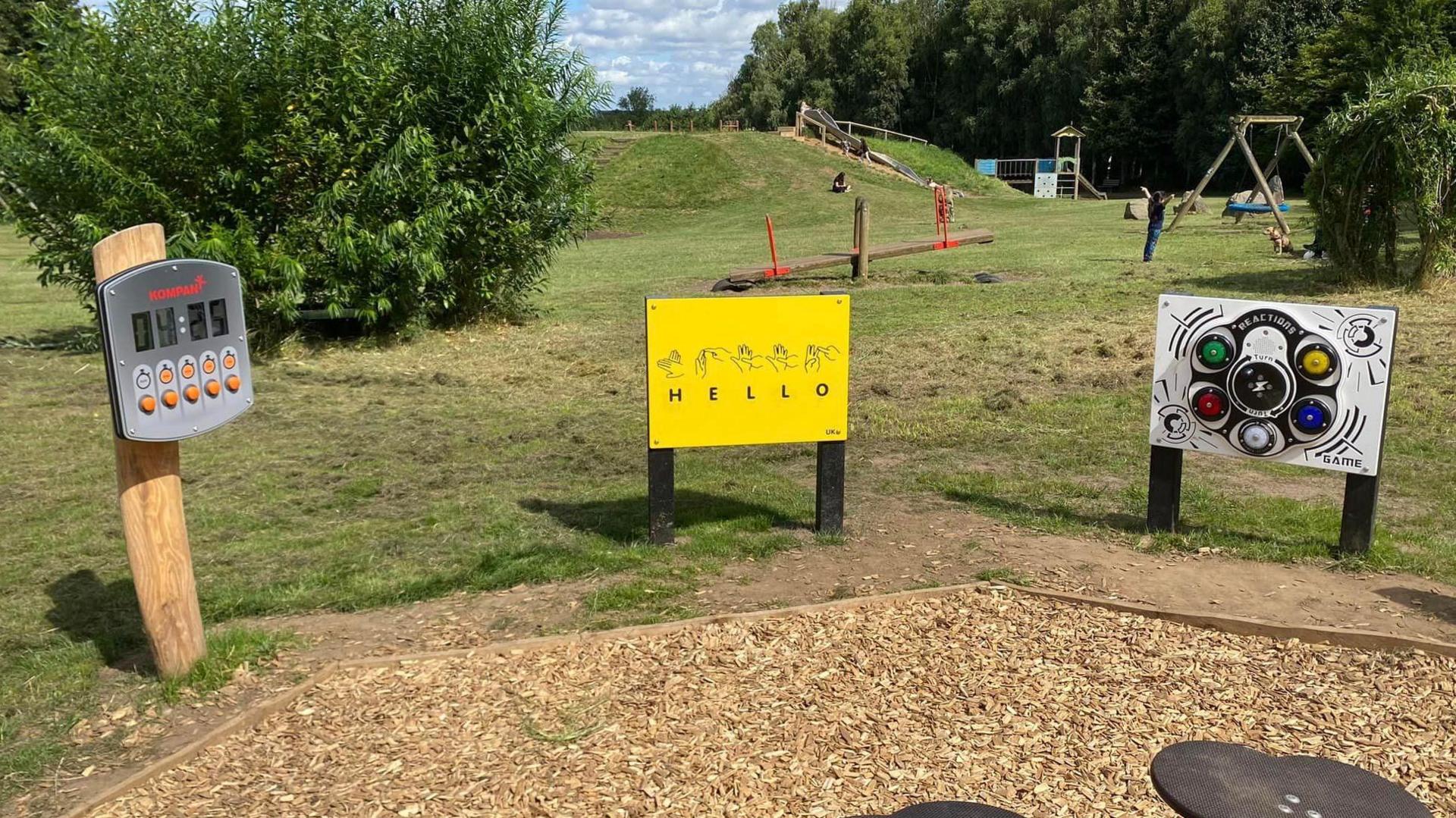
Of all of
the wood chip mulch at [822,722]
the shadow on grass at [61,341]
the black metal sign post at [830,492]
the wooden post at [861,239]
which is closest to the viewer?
the wood chip mulch at [822,722]

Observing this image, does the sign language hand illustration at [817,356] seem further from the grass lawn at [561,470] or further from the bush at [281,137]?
the bush at [281,137]

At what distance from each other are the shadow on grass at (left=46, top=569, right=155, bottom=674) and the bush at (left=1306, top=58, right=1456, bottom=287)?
13.4 meters

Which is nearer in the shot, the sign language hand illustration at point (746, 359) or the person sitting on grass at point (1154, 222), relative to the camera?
the sign language hand illustration at point (746, 359)

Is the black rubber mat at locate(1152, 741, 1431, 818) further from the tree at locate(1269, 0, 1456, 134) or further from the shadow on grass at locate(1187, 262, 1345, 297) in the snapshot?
the tree at locate(1269, 0, 1456, 134)

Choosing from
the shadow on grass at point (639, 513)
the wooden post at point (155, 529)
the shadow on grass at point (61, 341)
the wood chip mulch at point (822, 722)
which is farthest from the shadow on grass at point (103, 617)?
the shadow on grass at point (61, 341)

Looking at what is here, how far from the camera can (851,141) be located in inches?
1908

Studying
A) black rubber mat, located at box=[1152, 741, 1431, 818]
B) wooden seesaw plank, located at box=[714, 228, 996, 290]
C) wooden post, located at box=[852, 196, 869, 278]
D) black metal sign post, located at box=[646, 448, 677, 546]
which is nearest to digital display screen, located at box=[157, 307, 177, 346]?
black metal sign post, located at box=[646, 448, 677, 546]

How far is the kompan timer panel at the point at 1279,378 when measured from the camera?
4879 mm

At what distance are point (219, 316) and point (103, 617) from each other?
181 centimetres

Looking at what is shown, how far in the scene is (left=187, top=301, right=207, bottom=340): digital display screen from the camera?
3691mm

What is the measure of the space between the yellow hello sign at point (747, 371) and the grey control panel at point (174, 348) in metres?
1.94

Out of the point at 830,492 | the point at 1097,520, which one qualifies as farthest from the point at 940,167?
the point at 830,492

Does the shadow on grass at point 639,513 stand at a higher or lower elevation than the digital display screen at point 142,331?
lower

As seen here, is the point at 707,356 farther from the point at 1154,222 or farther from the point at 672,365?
the point at 1154,222
